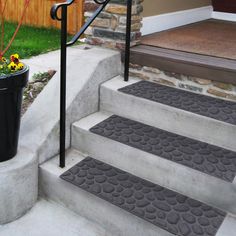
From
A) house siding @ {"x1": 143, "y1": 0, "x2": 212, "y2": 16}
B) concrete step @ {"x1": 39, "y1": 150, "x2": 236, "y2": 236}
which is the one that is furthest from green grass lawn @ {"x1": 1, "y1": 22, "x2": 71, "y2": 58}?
concrete step @ {"x1": 39, "y1": 150, "x2": 236, "y2": 236}

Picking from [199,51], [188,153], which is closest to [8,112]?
[188,153]

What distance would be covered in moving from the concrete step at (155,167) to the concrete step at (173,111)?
143 millimetres

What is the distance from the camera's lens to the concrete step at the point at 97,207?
2021 mm

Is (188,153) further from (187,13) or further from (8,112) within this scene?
(187,13)

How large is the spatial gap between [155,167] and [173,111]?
1.49 ft

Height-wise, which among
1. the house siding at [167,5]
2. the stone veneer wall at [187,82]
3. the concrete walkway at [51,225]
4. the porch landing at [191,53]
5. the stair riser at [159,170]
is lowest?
the concrete walkway at [51,225]

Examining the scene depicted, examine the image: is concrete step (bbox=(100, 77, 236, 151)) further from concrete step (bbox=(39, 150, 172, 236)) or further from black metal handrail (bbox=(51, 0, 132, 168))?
concrete step (bbox=(39, 150, 172, 236))

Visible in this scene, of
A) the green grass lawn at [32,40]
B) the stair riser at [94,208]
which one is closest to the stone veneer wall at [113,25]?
the green grass lawn at [32,40]

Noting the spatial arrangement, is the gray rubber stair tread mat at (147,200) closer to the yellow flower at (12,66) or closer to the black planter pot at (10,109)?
the black planter pot at (10,109)

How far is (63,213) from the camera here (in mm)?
2355

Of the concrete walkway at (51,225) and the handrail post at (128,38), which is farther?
the handrail post at (128,38)

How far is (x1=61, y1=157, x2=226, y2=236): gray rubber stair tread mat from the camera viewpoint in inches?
79.0

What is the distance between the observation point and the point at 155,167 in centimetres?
233

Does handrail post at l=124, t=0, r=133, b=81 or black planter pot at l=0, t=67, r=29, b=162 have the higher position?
handrail post at l=124, t=0, r=133, b=81
